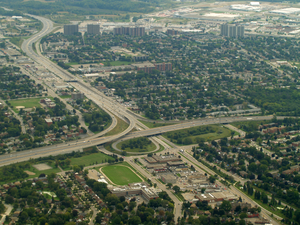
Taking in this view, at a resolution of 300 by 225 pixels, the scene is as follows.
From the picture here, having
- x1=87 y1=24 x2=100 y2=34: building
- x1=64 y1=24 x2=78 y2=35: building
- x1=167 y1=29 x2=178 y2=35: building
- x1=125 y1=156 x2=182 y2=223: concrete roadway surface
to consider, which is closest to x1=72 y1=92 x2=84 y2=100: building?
x1=125 y1=156 x2=182 y2=223: concrete roadway surface

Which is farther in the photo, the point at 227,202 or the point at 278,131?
the point at 278,131

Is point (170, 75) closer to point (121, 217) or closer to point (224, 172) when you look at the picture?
point (224, 172)

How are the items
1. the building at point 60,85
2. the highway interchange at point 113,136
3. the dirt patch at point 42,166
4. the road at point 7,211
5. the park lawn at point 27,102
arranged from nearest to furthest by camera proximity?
1. the road at point 7,211
2. the dirt patch at point 42,166
3. the highway interchange at point 113,136
4. the park lawn at point 27,102
5. the building at point 60,85

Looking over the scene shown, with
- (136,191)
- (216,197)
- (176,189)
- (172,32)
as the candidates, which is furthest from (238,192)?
(172,32)

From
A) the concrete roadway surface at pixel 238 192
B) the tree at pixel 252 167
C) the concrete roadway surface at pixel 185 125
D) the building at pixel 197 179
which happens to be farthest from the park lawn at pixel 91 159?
the tree at pixel 252 167

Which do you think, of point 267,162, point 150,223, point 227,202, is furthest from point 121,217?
point 267,162

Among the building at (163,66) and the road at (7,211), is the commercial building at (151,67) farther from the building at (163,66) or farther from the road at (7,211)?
the road at (7,211)
